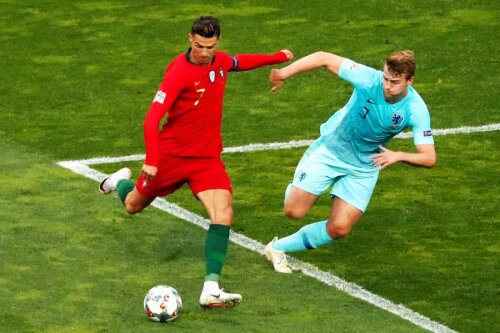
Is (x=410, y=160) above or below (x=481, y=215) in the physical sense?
above

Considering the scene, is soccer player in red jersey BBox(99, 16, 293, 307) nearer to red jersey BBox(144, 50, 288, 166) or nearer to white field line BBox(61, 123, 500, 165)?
red jersey BBox(144, 50, 288, 166)

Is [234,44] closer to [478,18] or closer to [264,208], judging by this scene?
[478,18]

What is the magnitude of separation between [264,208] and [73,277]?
263 cm

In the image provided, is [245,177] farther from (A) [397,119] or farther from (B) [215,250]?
(B) [215,250]

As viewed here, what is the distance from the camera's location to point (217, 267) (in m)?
11.5

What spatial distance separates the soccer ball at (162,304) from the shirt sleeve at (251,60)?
2.19 m

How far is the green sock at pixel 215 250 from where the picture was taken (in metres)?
11.5

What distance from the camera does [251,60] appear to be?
41.0 feet

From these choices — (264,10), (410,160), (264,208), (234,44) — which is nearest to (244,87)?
(234,44)

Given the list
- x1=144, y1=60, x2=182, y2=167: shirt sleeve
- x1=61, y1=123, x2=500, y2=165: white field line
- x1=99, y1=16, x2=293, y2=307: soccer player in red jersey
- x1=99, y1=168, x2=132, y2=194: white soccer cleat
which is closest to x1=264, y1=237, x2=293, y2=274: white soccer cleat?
x1=99, y1=16, x2=293, y2=307: soccer player in red jersey

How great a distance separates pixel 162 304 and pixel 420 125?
2527mm

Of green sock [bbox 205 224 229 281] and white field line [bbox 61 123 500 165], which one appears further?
white field line [bbox 61 123 500 165]

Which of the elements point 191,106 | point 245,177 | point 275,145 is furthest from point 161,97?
point 275,145

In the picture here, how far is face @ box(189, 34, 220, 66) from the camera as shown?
11.7 metres
